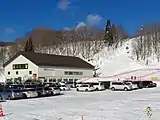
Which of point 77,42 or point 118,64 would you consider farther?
point 77,42

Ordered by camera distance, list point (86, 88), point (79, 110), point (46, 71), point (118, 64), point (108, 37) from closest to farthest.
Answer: point (79, 110), point (86, 88), point (46, 71), point (118, 64), point (108, 37)

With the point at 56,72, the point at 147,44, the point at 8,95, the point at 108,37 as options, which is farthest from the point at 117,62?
the point at 8,95

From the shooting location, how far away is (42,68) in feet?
210

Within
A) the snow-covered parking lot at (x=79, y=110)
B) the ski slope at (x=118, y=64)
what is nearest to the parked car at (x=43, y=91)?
the snow-covered parking lot at (x=79, y=110)

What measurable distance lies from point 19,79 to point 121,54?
42.1m

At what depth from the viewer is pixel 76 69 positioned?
72.4m

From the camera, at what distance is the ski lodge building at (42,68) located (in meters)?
63.9

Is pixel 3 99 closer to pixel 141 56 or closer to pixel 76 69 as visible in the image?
pixel 76 69

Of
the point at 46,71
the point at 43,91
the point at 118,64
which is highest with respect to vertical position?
the point at 118,64

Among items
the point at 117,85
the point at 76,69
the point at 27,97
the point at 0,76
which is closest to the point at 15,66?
the point at 76,69

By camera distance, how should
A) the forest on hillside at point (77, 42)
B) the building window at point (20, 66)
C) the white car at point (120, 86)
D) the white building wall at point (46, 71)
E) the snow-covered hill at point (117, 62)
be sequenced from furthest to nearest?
the forest on hillside at point (77, 42) → the snow-covered hill at point (117, 62) → the building window at point (20, 66) → the white building wall at point (46, 71) → the white car at point (120, 86)

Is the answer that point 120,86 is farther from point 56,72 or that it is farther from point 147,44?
point 147,44

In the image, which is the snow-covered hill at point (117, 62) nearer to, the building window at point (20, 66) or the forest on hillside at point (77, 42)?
the forest on hillside at point (77, 42)

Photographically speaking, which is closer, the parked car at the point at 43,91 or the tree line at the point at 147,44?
the parked car at the point at 43,91
